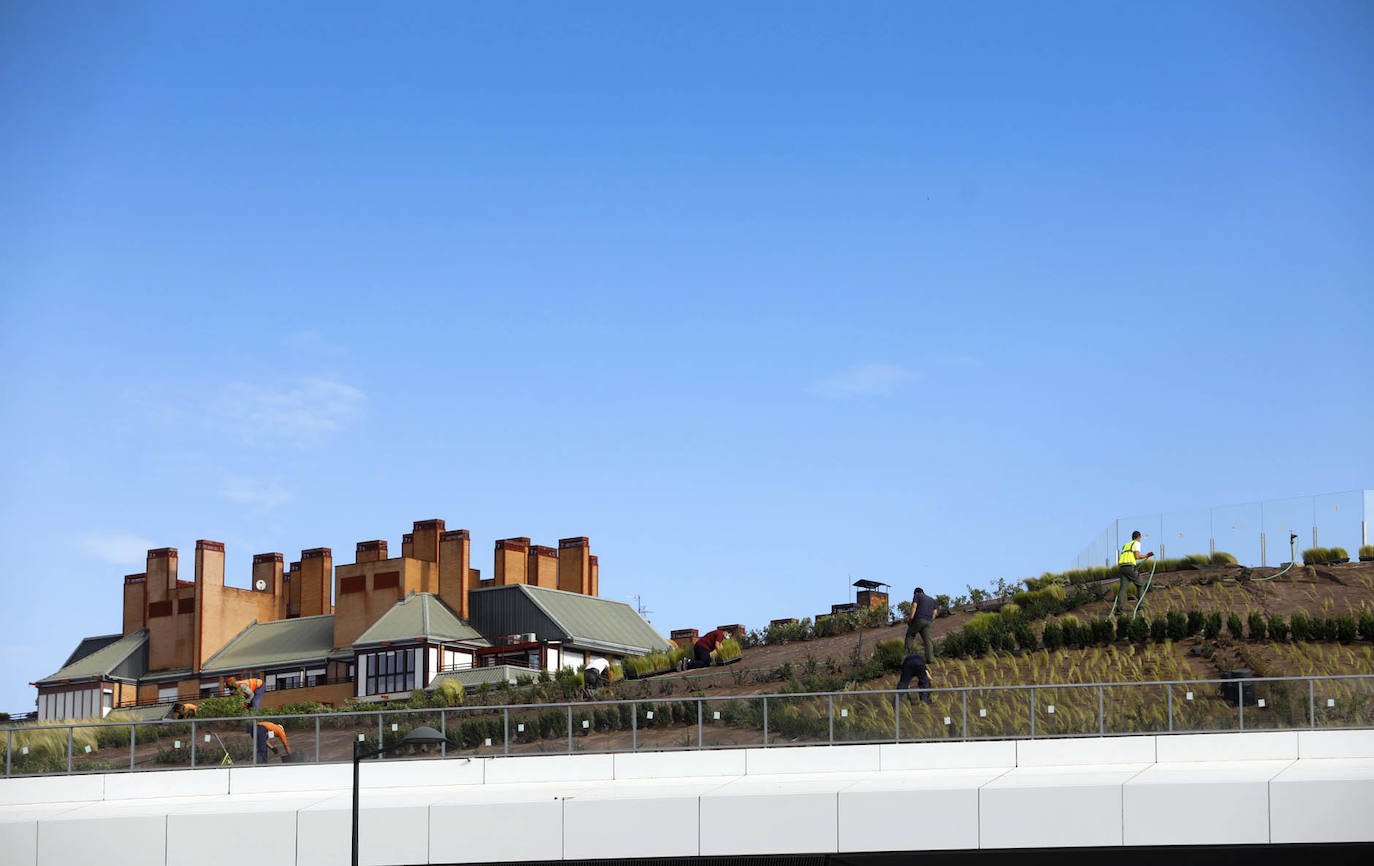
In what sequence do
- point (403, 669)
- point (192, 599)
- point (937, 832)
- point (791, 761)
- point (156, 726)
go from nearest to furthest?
point (937, 832)
point (791, 761)
point (156, 726)
point (403, 669)
point (192, 599)

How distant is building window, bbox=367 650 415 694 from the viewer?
67.5 meters

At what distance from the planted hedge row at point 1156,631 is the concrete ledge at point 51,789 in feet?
61.4

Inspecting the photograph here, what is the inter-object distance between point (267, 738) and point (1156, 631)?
19610 mm

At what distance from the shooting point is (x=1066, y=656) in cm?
3541

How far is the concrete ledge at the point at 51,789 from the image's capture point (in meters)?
28.6

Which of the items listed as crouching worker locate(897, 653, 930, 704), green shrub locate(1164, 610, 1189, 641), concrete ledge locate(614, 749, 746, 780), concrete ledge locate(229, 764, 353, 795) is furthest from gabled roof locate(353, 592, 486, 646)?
crouching worker locate(897, 653, 930, 704)

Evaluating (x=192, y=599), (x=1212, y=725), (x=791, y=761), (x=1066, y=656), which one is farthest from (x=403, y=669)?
(x=1212, y=725)

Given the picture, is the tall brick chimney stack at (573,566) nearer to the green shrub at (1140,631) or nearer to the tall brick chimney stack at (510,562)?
the tall brick chimney stack at (510,562)

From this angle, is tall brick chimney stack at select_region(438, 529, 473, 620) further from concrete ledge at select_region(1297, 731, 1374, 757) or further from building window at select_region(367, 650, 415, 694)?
concrete ledge at select_region(1297, 731, 1374, 757)

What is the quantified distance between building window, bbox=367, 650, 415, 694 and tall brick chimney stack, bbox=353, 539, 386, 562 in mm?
6877

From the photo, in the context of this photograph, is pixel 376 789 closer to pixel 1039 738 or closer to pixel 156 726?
pixel 156 726

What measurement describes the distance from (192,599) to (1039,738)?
60979mm

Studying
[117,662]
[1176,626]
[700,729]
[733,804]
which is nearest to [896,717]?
[700,729]

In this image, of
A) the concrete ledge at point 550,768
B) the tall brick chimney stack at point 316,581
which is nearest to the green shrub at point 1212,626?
the concrete ledge at point 550,768
